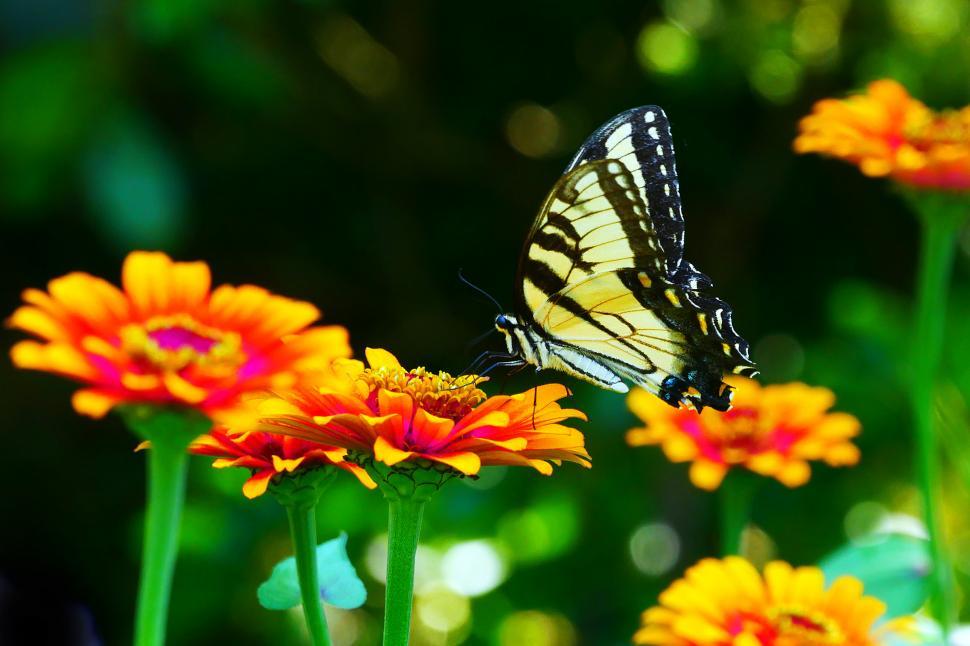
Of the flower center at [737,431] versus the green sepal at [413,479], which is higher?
the flower center at [737,431]

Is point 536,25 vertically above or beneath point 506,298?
above

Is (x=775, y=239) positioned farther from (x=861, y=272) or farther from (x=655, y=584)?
(x=655, y=584)

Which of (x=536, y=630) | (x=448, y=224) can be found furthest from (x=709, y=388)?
(x=448, y=224)

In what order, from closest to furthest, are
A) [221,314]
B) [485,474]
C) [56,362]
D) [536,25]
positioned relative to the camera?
1. [56,362]
2. [221,314]
3. [485,474]
4. [536,25]

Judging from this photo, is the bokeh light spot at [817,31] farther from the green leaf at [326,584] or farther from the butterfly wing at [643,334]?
the green leaf at [326,584]

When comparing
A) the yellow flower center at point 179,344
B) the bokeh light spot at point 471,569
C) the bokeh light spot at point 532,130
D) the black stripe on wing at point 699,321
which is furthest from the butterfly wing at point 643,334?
the bokeh light spot at point 532,130

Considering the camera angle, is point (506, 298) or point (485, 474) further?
point (506, 298)

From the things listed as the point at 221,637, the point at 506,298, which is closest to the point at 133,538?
the point at 221,637

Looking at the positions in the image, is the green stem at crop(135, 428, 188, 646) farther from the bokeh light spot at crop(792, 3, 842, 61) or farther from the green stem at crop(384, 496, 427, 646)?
the bokeh light spot at crop(792, 3, 842, 61)
